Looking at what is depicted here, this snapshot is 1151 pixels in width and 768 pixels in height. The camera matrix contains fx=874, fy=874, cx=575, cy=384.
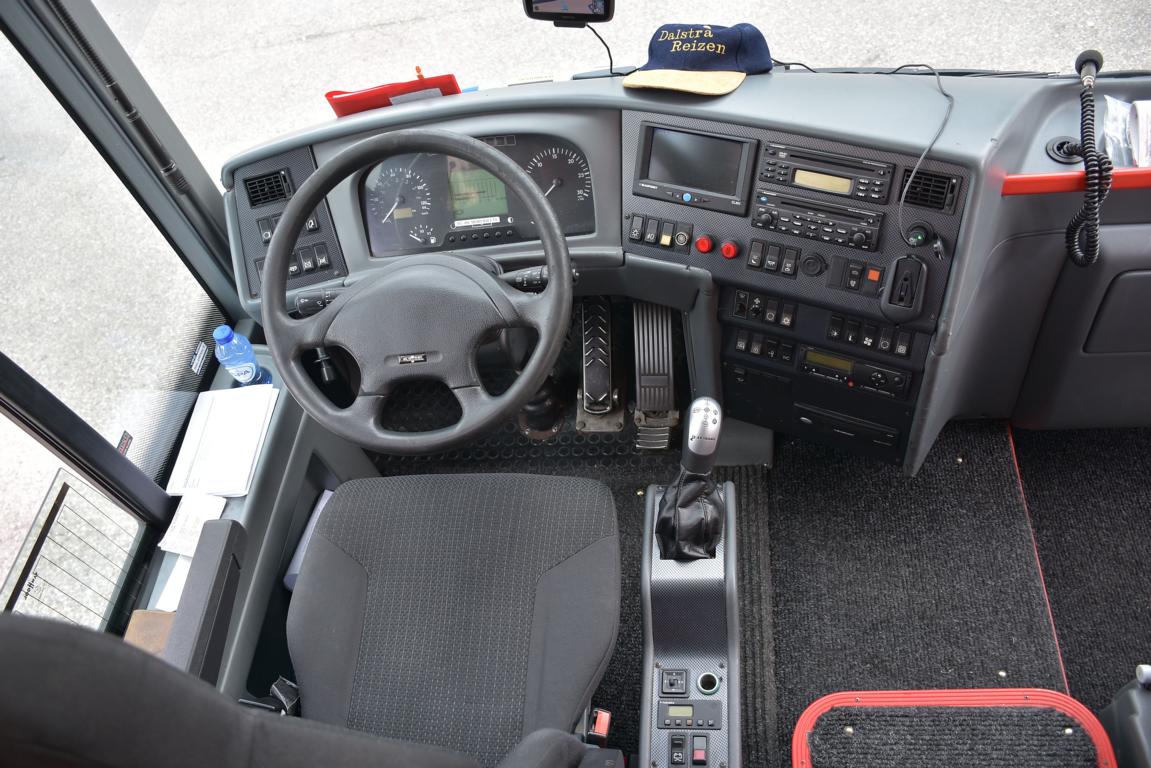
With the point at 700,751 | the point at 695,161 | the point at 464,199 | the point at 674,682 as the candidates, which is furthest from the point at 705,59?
the point at 700,751

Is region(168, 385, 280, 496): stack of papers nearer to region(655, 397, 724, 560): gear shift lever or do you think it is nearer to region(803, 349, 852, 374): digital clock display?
region(655, 397, 724, 560): gear shift lever

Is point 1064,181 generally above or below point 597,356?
above

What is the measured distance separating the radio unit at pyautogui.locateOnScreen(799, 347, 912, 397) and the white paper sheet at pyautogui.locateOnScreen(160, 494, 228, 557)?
1245 mm

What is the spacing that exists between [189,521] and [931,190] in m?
1.55

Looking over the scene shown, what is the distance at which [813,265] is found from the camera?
64.9 inches

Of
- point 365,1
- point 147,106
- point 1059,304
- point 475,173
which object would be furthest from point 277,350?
point 365,1

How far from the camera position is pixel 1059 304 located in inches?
69.7

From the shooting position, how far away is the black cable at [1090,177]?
149cm

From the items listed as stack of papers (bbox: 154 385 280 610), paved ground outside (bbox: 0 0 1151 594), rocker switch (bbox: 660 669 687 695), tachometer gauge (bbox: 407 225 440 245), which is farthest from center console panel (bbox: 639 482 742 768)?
paved ground outside (bbox: 0 0 1151 594)

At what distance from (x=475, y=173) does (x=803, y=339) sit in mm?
753

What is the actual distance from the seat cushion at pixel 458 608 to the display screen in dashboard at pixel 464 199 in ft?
1.84

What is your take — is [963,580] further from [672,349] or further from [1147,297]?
[672,349]

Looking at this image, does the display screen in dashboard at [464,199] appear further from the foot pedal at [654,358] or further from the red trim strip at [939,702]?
the red trim strip at [939,702]

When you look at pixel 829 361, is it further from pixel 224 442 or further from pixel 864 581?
pixel 224 442
